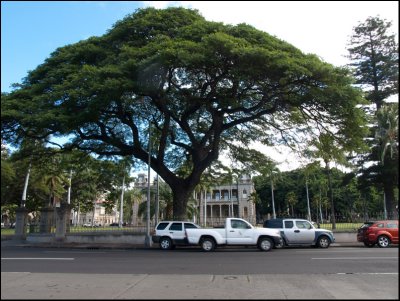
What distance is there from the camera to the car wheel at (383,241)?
22.4 m

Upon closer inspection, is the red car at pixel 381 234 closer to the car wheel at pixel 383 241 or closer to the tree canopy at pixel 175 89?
the car wheel at pixel 383 241

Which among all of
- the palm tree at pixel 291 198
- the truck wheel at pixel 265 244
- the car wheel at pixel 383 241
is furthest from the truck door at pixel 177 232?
the palm tree at pixel 291 198

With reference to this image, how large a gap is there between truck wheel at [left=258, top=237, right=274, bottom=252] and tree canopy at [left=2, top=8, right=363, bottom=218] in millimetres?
6845

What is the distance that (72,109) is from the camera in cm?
2134

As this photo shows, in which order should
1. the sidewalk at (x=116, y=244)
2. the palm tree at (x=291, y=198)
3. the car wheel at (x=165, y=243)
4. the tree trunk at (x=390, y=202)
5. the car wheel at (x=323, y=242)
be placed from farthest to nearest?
the palm tree at (x=291, y=198) < the tree trunk at (x=390, y=202) < the sidewalk at (x=116, y=244) < the car wheel at (x=323, y=242) < the car wheel at (x=165, y=243)

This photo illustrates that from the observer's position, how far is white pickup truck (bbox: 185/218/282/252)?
2033cm

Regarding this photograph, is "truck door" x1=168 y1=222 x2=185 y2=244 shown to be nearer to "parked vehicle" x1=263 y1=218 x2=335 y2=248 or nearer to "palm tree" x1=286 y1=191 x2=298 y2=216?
"parked vehicle" x1=263 y1=218 x2=335 y2=248

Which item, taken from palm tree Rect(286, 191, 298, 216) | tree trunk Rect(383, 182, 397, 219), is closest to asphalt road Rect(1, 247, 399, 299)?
tree trunk Rect(383, 182, 397, 219)

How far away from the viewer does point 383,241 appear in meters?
22.5

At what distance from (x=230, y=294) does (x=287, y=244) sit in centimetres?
1522

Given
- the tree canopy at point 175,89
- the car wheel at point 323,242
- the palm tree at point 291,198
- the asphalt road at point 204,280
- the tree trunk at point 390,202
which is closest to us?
the asphalt road at point 204,280

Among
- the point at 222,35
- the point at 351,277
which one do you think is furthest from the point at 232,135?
the point at 351,277

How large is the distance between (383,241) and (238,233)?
8.57 metres

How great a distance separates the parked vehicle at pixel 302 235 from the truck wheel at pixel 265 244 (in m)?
2.55
